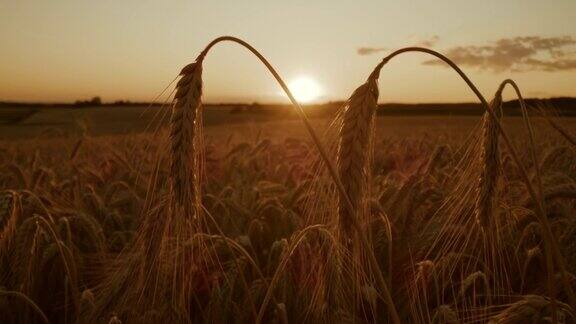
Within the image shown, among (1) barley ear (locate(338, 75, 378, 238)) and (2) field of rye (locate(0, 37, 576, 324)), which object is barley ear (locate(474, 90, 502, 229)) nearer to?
(2) field of rye (locate(0, 37, 576, 324))

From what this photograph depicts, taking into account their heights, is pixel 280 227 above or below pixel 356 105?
below

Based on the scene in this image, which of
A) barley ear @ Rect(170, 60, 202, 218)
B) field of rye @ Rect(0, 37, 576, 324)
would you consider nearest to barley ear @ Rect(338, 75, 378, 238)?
field of rye @ Rect(0, 37, 576, 324)

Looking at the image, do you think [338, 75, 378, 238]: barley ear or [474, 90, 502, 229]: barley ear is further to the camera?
[474, 90, 502, 229]: barley ear

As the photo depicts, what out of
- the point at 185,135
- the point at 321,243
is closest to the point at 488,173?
the point at 185,135

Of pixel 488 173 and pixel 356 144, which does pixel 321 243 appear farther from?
pixel 356 144

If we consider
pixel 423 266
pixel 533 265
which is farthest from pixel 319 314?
pixel 533 265

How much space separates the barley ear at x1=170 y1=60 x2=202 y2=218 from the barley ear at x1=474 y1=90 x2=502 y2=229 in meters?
0.88

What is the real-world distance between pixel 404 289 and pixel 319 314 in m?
0.93

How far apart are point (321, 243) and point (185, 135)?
1412 mm

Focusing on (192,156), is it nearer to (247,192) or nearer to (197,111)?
(197,111)

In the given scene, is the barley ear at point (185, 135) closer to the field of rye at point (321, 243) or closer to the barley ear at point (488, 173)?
the field of rye at point (321, 243)

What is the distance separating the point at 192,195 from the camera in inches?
53.1

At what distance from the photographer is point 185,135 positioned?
131 centimetres

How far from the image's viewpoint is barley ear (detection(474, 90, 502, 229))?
1.58 meters
